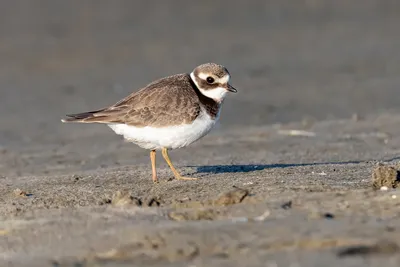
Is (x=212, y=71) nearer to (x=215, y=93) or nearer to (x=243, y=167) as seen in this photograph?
(x=215, y=93)

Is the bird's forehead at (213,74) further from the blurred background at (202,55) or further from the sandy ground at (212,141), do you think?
the blurred background at (202,55)

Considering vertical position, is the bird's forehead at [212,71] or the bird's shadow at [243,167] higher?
the bird's forehead at [212,71]

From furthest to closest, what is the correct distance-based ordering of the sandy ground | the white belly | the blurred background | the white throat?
the blurred background < the white throat < the white belly < the sandy ground

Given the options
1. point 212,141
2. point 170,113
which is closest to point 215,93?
point 170,113

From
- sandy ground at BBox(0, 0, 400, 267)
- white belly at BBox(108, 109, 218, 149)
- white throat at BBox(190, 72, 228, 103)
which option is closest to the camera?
sandy ground at BBox(0, 0, 400, 267)

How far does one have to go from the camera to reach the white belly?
719 cm

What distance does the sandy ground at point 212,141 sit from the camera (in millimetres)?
4594

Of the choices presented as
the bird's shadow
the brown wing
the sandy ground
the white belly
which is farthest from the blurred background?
the white belly

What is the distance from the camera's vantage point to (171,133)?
23.6 feet

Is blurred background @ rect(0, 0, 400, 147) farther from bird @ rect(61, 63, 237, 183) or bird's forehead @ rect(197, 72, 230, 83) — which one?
bird's forehead @ rect(197, 72, 230, 83)

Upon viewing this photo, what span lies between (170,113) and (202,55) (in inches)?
337

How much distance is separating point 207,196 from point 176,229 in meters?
1.09

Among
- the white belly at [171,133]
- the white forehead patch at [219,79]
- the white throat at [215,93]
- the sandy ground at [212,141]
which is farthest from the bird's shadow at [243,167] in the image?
the white forehead patch at [219,79]

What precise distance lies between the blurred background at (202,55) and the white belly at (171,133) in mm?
3521
